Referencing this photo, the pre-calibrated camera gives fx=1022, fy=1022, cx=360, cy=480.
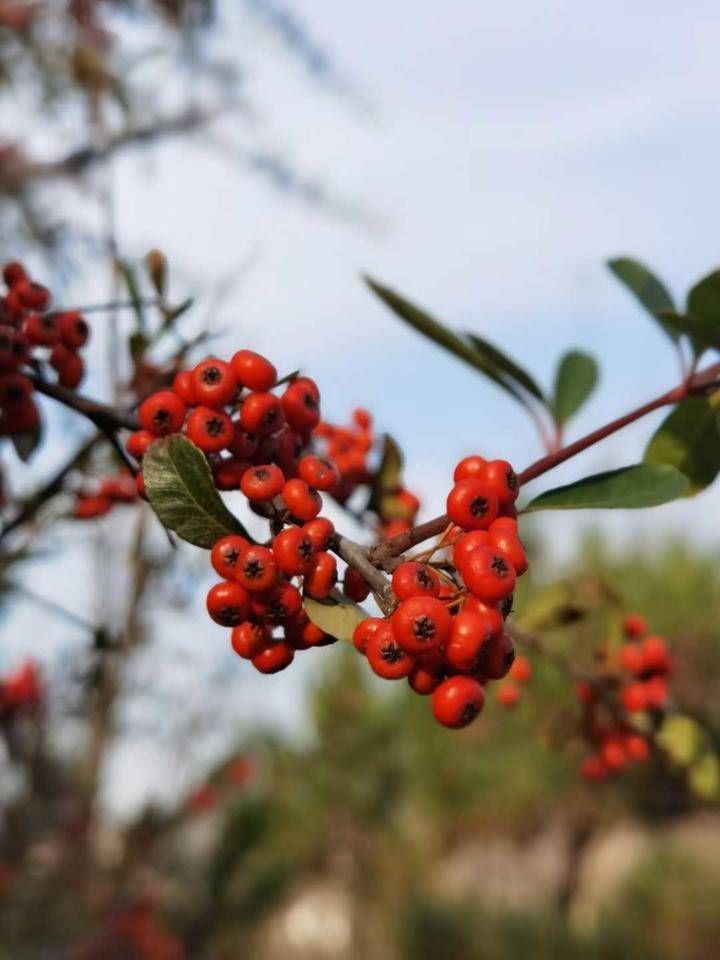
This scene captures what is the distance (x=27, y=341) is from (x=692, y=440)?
75 centimetres

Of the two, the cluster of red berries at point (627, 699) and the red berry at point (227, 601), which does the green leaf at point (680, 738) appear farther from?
the red berry at point (227, 601)

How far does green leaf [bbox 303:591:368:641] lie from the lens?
781 mm

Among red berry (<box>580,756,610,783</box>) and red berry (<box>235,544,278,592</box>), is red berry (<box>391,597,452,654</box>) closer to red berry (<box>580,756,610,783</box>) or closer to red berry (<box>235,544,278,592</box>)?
red berry (<box>235,544,278,592</box>)

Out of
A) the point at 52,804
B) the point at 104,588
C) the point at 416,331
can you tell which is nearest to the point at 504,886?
the point at 52,804

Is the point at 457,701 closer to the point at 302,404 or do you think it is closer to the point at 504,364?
the point at 302,404

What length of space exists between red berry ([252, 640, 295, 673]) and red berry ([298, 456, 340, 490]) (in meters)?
0.14

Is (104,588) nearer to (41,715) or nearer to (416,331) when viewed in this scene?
(41,715)

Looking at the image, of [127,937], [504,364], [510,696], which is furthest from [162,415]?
[127,937]

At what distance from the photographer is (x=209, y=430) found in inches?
35.2

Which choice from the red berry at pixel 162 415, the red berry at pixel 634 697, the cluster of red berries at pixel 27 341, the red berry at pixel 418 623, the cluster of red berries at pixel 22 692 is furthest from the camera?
the cluster of red berries at pixel 22 692

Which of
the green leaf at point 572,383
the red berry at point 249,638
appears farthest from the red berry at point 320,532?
the green leaf at point 572,383

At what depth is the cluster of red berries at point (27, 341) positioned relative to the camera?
110 cm

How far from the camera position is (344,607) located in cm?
81

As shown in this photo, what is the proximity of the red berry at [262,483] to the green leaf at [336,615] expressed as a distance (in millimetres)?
91
